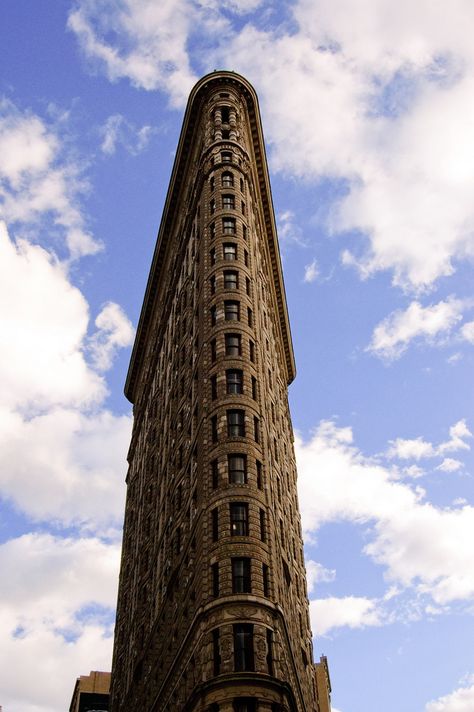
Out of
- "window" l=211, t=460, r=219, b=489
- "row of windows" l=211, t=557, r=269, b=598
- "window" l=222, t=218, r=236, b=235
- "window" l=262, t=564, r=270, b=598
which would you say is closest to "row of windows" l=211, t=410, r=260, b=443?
"window" l=211, t=460, r=219, b=489

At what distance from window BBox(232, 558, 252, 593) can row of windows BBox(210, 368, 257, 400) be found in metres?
13.5

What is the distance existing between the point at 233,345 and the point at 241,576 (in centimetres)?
1951

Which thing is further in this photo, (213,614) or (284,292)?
(284,292)

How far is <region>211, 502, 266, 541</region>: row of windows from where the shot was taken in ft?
152

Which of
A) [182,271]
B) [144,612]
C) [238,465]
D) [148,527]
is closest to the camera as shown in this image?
[238,465]

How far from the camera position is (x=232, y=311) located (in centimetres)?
6038

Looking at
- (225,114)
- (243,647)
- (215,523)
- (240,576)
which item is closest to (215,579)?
(240,576)

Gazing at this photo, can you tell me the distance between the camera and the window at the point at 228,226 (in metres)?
67.1

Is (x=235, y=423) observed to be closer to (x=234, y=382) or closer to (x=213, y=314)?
(x=234, y=382)

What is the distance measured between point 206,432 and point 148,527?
26.8 metres

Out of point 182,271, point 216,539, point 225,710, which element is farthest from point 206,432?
point 182,271

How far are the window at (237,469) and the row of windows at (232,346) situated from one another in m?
9.53

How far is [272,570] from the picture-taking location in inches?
1795

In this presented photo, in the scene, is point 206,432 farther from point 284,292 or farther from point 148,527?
point 284,292
